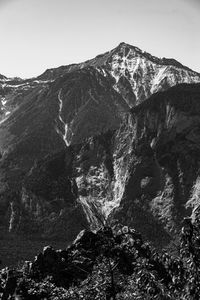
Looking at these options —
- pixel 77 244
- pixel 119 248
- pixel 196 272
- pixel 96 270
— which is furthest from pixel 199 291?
pixel 77 244

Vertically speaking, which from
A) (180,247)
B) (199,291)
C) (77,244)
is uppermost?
(77,244)

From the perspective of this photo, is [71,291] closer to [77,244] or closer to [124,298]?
[124,298]

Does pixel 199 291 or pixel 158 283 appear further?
pixel 158 283

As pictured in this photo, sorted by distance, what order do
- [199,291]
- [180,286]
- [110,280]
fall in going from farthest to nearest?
[110,280]
[180,286]
[199,291]

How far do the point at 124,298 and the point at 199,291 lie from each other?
852 cm

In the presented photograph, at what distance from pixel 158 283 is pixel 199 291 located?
374 centimetres

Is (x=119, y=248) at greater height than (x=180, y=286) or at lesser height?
greater

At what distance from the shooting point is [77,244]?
552 feet

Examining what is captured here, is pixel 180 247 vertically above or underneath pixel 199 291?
above

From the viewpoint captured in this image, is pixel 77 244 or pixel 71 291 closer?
pixel 71 291

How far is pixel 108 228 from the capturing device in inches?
1618

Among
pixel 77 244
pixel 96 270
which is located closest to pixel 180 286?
pixel 96 270

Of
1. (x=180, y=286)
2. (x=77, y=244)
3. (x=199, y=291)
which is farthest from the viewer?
(x=77, y=244)

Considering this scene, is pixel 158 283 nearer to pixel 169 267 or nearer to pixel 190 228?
pixel 169 267
